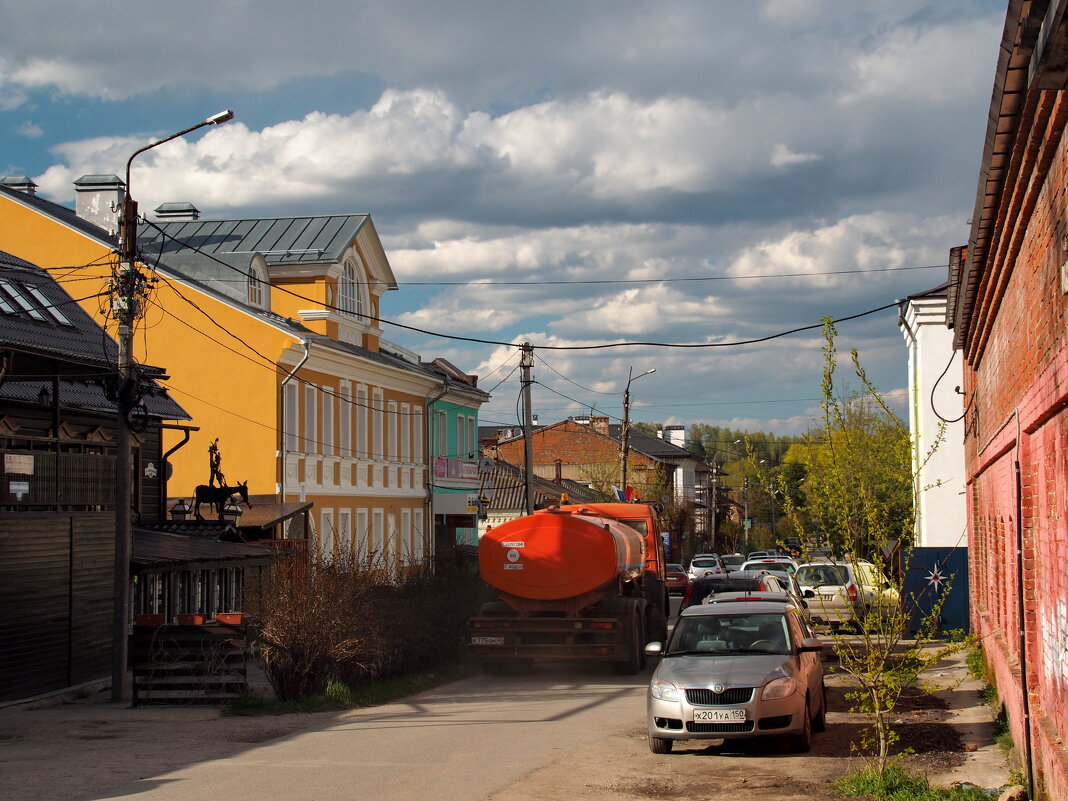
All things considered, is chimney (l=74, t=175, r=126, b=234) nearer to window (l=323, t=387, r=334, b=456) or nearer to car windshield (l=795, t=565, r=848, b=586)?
window (l=323, t=387, r=334, b=456)

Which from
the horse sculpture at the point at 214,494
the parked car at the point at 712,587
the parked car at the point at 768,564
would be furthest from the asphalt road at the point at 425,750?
the parked car at the point at 768,564

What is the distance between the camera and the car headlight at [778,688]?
475 inches

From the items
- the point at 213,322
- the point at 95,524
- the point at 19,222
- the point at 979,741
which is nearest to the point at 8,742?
the point at 95,524

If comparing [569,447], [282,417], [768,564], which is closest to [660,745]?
[282,417]

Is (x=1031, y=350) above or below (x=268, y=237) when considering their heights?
below

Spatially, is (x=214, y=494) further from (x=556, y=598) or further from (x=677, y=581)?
(x=677, y=581)

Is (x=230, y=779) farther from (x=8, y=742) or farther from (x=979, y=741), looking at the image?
(x=979, y=741)

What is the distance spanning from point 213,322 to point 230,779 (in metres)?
22.1

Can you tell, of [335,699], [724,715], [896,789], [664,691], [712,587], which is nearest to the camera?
[896,789]

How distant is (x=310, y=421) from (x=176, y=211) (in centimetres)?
1109

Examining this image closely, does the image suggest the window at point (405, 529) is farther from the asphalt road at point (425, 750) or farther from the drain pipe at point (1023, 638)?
the drain pipe at point (1023, 638)

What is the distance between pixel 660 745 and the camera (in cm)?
1255

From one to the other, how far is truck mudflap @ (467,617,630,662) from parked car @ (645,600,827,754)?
18.3 ft

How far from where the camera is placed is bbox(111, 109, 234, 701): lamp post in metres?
17.3
